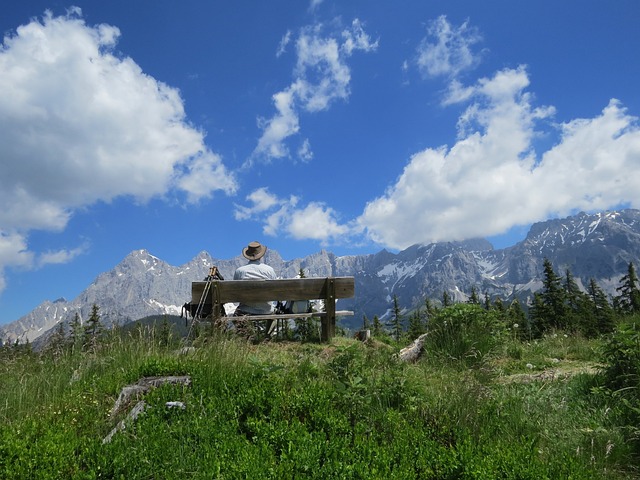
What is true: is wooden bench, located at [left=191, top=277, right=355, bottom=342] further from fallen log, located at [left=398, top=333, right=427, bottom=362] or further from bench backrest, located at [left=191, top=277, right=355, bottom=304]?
fallen log, located at [left=398, top=333, right=427, bottom=362]

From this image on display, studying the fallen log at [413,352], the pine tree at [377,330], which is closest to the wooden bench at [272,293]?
the fallen log at [413,352]

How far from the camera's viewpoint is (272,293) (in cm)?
977

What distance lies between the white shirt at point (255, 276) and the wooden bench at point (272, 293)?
41cm

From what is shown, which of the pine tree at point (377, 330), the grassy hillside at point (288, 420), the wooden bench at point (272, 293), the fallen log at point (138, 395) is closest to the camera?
the grassy hillside at point (288, 420)

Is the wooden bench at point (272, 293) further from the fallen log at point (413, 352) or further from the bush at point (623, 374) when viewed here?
the bush at point (623, 374)

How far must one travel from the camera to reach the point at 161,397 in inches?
185

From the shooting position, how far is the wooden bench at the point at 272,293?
9.14m

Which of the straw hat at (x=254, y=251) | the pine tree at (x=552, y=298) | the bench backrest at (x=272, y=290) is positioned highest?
the straw hat at (x=254, y=251)

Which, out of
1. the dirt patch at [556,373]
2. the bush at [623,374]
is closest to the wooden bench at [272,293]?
the dirt patch at [556,373]

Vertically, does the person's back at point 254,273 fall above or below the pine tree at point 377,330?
above

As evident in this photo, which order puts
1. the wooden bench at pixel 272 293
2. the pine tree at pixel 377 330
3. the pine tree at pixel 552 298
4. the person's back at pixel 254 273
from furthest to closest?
the pine tree at pixel 552 298
the pine tree at pixel 377 330
the person's back at pixel 254 273
the wooden bench at pixel 272 293

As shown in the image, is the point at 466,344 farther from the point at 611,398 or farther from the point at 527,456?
the point at 527,456

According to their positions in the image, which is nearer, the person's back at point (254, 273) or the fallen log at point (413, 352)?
the fallen log at point (413, 352)

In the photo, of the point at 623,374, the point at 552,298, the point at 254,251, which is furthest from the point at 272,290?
the point at 552,298
